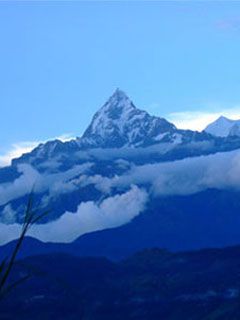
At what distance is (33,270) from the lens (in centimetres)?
2128

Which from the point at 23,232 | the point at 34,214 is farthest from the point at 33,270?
the point at 23,232

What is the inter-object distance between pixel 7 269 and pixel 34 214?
210cm

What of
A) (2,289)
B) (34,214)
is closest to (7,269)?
(2,289)

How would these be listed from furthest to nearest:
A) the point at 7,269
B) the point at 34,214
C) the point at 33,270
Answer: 1. the point at 33,270
2. the point at 34,214
3. the point at 7,269

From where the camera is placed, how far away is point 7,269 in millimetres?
17828

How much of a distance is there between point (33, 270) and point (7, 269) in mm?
3489

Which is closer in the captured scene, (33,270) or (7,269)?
(7,269)

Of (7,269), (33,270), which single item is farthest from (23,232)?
(33,270)

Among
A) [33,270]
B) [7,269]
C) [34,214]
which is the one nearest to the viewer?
[7,269]

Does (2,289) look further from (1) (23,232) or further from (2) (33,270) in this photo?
(2) (33,270)

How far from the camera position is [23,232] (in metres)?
17.9

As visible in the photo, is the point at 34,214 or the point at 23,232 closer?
the point at 23,232

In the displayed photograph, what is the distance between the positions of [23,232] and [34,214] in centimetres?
177

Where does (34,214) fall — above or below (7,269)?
Result: above
